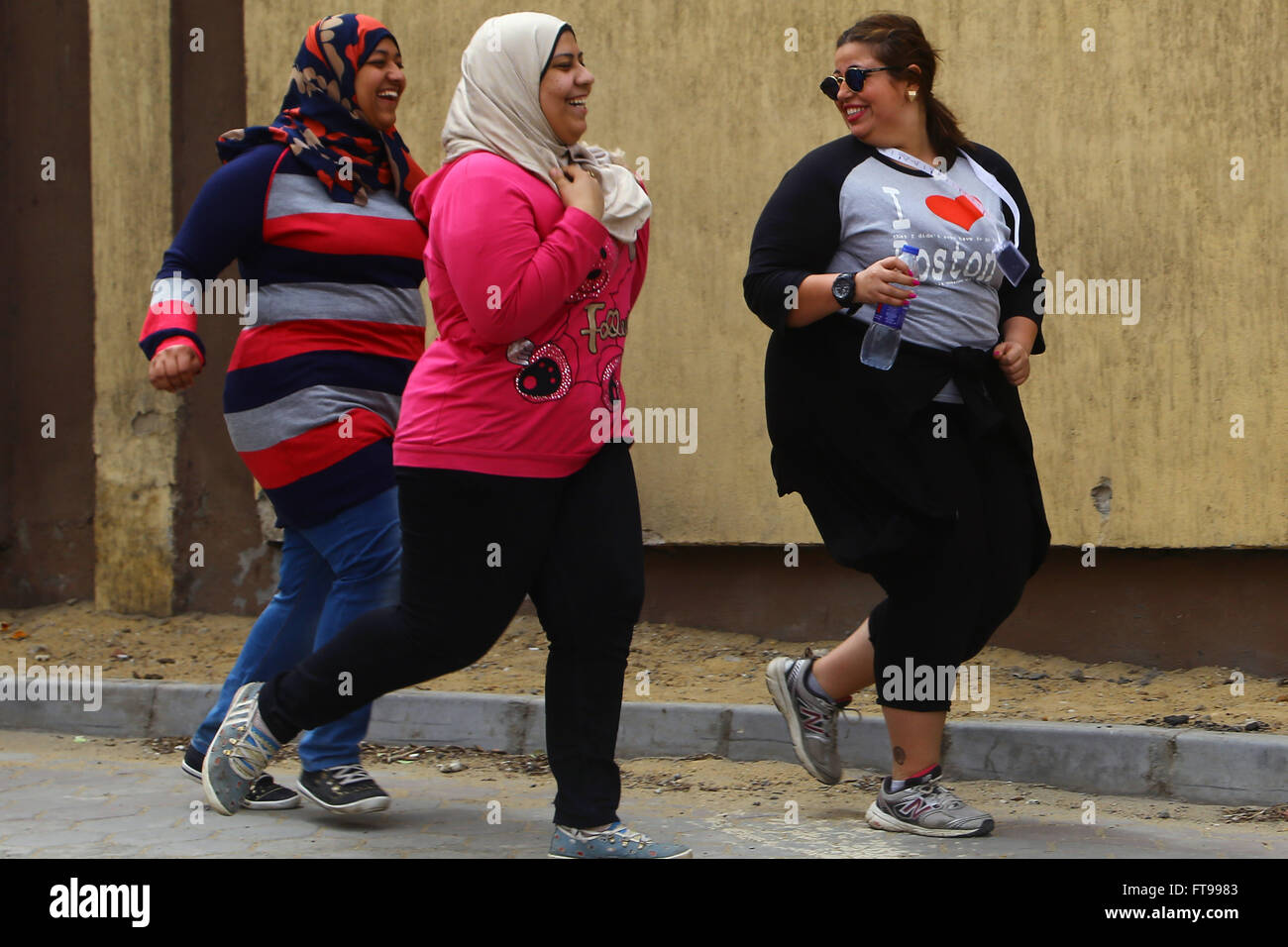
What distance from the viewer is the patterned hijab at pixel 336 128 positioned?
171 inches

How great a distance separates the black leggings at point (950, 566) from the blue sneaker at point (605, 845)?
0.83m

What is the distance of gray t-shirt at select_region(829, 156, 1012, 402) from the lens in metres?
4.09

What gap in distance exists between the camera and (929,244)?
13.4 feet

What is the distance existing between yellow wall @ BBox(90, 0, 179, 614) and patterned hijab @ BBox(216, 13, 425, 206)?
3436 millimetres

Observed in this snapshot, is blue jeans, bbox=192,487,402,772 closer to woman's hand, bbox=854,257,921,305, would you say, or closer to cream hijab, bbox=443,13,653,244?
cream hijab, bbox=443,13,653,244

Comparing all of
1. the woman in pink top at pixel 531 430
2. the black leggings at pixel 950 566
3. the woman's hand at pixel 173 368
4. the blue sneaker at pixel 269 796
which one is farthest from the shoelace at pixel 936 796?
the woman's hand at pixel 173 368

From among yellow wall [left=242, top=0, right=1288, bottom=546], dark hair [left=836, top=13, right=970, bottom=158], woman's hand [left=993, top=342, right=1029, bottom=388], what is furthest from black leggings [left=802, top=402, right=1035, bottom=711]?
yellow wall [left=242, top=0, right=1288, bottom=546]

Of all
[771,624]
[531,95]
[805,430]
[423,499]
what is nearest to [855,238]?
[805,430]

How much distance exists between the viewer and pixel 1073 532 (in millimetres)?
6289

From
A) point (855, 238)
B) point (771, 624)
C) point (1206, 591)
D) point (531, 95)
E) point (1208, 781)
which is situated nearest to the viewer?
point (531, 95)

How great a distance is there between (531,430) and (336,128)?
52.2 inches

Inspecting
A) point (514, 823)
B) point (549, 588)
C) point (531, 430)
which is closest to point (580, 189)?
point (531, 430)

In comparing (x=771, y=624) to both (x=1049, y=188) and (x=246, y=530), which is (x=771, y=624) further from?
(x=246, y=530)

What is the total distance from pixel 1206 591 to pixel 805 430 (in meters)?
2.64
